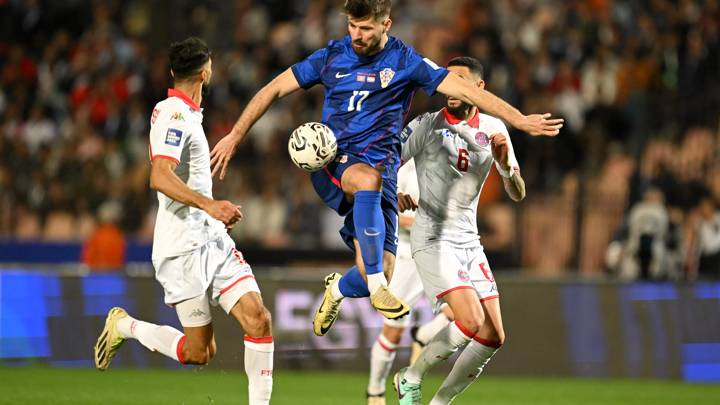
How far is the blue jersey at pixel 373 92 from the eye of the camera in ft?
27.0

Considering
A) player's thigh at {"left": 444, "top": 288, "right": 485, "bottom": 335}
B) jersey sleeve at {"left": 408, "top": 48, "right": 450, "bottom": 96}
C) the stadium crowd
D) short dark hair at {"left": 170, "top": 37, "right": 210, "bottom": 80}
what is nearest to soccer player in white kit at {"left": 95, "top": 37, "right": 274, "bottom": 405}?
short dark hair at {"left": 170, "top": 37, "right": 210, "bottom": 80}

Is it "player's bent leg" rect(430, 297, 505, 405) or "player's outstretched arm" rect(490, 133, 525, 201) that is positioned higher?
"player's outstretched arm" rect(490, 133, 525, 201)

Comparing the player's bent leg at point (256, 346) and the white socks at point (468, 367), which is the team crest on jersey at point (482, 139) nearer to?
the white socks at point (468, 367)

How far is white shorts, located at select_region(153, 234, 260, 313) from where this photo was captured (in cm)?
807

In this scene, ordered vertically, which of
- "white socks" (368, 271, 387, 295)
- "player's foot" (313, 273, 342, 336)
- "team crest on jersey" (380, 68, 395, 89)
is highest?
"team crest on jersey" (380, 68, 395, 89)

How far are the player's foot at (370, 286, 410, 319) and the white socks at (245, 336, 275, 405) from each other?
80 centimetres

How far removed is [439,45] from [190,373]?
297 inches

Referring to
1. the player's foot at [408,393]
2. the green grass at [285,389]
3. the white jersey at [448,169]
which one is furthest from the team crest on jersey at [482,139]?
the green grass at [285,389]

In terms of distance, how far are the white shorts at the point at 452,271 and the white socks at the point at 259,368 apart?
5.30 feet

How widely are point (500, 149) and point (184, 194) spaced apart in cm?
234

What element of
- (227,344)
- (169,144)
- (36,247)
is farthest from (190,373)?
(169,144)

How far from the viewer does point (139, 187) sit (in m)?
18.2

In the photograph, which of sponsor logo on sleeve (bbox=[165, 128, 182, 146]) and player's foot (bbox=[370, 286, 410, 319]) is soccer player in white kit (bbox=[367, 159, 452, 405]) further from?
sponsor logo on sleeve (bbox=[165, 128, 182, 146])

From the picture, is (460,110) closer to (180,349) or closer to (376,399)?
(376,399)
